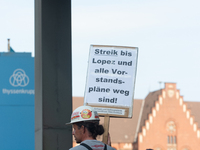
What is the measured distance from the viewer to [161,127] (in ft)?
175

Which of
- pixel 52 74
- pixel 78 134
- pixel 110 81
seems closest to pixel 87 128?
pixel 78 134

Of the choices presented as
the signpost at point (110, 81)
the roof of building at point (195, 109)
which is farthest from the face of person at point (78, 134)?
the roof of building at point (195, 109)

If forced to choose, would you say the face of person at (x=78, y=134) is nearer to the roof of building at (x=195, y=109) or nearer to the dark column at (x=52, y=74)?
the dark column at (x=52, y=74)

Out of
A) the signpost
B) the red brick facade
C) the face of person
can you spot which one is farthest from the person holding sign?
the red brick facade

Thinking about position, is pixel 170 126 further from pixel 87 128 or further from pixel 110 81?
pixel 87 128

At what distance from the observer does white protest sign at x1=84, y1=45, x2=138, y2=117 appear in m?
4.06

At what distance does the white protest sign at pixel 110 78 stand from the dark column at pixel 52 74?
32 centimetres

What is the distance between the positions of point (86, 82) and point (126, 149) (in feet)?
165

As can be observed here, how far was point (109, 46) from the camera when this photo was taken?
414 cm

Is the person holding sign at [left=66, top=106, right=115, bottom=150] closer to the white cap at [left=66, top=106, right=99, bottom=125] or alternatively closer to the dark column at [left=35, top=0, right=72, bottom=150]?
the white cap at [left=66, top=106, right=99, bottom=125]

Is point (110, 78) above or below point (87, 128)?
above

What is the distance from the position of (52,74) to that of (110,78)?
61 cm

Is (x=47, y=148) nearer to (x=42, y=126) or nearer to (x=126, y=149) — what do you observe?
(x=42, y=126)

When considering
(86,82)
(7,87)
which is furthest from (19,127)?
(86,82)
